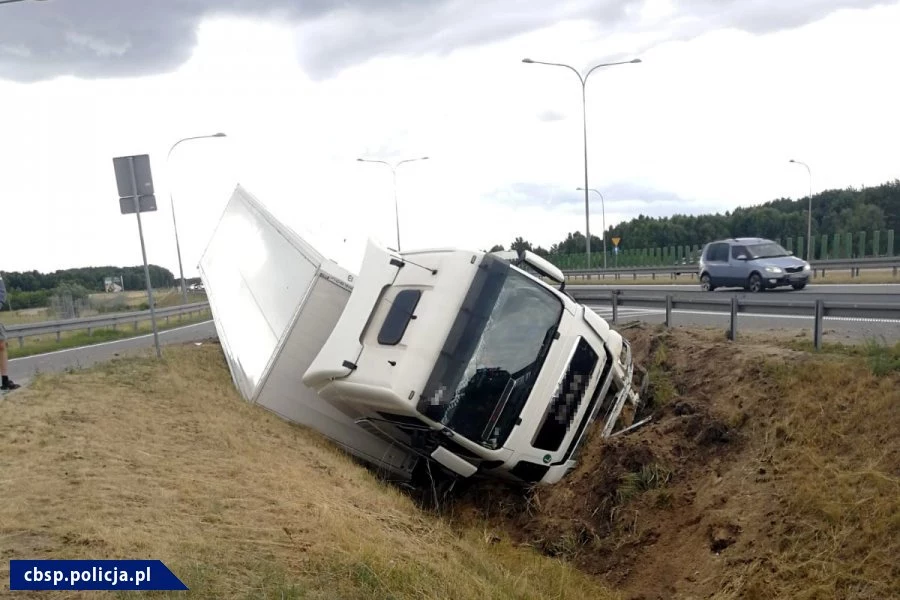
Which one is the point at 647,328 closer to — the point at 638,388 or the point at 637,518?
the point at 638,388

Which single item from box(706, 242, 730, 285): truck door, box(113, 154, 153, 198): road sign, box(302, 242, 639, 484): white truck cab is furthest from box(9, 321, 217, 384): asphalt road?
box(706, 242, 730, 285): truck door

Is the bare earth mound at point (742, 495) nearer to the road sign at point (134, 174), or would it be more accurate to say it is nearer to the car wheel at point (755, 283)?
the road sign at point (134, 174)

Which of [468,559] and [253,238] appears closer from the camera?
[468,559]

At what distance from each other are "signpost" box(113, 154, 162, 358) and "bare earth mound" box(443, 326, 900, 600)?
752 centimetres

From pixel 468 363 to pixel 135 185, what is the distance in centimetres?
808

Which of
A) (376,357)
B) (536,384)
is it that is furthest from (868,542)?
(376,357)

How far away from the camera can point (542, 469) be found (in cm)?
689

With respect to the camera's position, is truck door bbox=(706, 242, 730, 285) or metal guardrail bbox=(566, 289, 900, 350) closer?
metal guardrail bbox=(566, 289, 900, 350)

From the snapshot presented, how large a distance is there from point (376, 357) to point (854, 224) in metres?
58.8

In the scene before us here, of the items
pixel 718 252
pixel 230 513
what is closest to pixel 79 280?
pixel 718 252

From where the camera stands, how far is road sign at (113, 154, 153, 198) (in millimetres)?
12016

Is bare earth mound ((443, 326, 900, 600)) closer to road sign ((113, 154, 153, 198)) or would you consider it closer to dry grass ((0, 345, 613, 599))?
dry grass ((0, 345, 613, 599))

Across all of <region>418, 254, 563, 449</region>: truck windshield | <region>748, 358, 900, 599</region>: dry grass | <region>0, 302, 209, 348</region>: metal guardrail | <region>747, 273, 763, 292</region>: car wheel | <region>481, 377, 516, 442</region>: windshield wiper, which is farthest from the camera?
<region>747, 273, 763, 292</region>: car wheel

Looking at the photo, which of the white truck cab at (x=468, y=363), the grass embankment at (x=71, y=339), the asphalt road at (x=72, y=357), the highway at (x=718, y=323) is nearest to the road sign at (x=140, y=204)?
the highway at (x=718, y=323)
